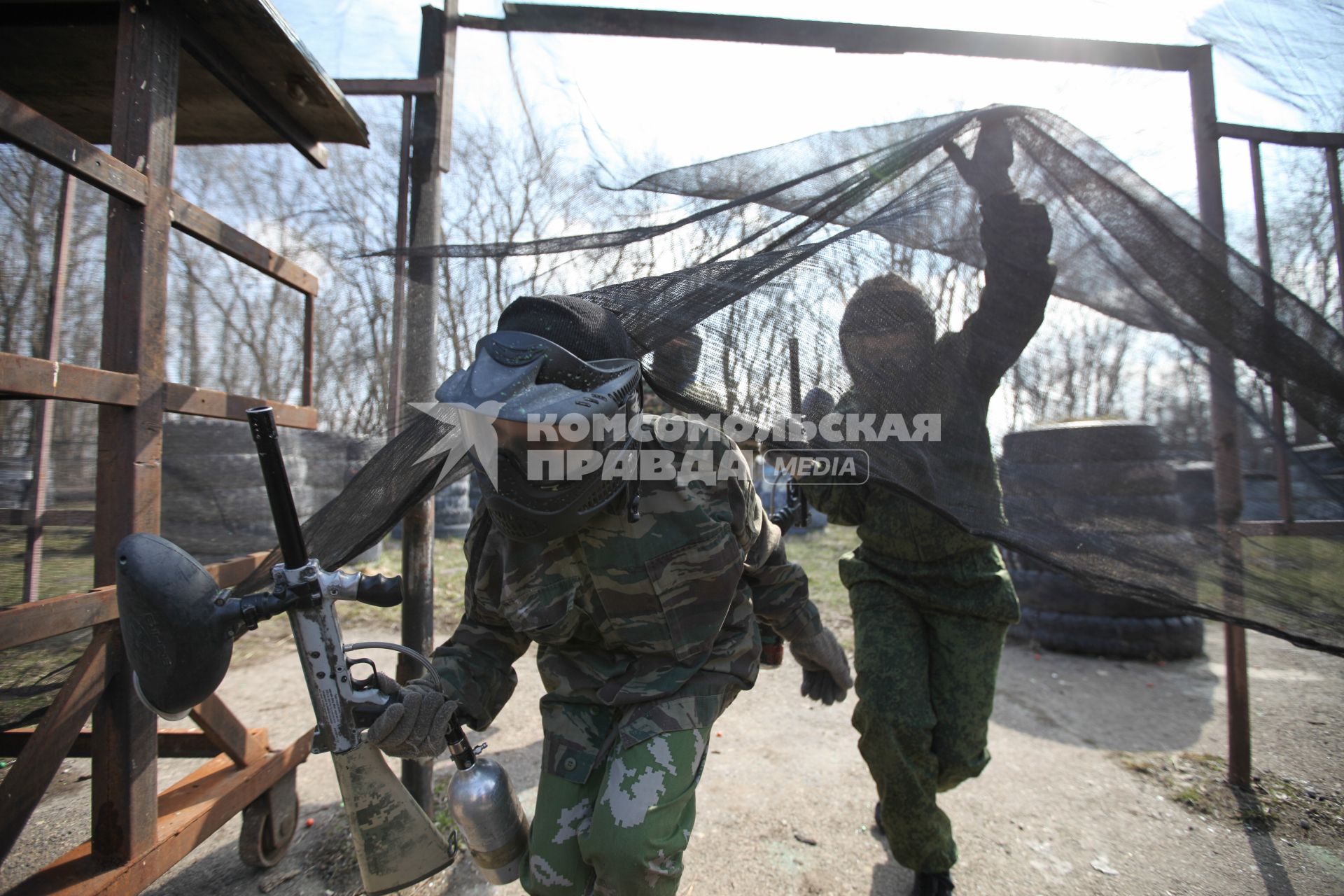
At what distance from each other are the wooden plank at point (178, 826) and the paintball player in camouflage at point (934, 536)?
2325 millimetres

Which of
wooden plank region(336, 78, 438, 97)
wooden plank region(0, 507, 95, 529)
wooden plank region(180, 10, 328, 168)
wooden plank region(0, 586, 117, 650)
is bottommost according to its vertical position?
wooden plank region(0, 586, 117, 650)

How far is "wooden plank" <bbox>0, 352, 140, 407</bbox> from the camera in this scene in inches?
68.3

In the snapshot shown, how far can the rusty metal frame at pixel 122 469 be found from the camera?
1.95 meters

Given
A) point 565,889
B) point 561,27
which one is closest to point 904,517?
point 565,889

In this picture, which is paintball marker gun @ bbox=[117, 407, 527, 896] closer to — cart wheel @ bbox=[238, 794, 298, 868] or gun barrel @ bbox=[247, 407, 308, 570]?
gun barrel @ bbox=[247, 407, 308, 570]

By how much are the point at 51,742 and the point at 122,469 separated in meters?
0.79

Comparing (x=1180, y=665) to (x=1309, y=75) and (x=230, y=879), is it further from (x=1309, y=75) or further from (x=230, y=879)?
(x=230, y=879)

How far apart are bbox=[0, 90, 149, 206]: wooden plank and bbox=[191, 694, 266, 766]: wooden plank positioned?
5.65 ft

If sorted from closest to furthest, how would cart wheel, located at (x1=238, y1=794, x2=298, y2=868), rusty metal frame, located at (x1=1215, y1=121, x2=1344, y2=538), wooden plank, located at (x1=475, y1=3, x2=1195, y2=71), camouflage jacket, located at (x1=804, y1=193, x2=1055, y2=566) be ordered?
rusty metal frame, located at (x1=1215, y1=121, x2=1344, y2=538) < camouflage jacket, located at (x1=804, y1=193, x2=1055, y2=566) < cart wheel, located at (x1=238, y1=794, x2=298, y2=868) < wooden plank, located at (x1=475, y1=3, x2=1195, y2=71)

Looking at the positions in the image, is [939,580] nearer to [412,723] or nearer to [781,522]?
[781,522]

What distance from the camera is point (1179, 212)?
215 centimetres

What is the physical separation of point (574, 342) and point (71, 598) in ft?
5.20

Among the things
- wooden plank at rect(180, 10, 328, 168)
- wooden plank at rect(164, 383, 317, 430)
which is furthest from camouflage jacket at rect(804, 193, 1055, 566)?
wooden plank at rect(180, 10, 328, 168)

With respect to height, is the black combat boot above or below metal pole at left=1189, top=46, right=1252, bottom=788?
below
